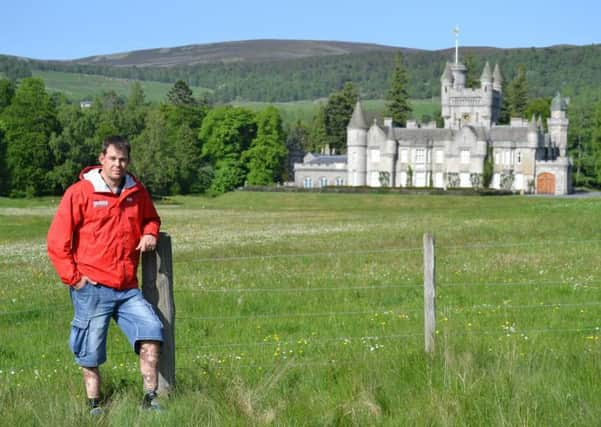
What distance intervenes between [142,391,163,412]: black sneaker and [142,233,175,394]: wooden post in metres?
0.32

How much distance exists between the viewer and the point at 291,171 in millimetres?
136250

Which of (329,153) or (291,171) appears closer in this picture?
(329,153)

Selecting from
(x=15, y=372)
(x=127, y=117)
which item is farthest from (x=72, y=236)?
(x=127, y=117)

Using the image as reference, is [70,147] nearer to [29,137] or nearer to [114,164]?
[29,137]

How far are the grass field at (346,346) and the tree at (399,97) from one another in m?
93.5

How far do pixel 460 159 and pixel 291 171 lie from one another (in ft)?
147

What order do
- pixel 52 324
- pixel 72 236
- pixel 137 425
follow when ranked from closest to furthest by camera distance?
1. pixel 137 425
2. pixel 72 236
3. pixel 52 324

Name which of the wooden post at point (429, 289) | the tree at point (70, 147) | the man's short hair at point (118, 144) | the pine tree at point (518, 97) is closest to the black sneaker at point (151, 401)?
the man's short hair at point (118, 144)

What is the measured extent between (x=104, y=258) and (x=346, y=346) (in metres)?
3.75

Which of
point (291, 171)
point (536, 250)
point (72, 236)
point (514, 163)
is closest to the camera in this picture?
point (72, 236)

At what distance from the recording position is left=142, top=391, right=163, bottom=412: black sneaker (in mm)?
7668

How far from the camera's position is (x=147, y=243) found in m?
7.89

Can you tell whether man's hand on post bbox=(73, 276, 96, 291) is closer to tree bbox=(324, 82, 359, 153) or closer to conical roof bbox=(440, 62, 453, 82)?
conical roof bbox=(440, 62, 453, 82)

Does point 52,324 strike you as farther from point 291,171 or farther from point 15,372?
point 291,171
